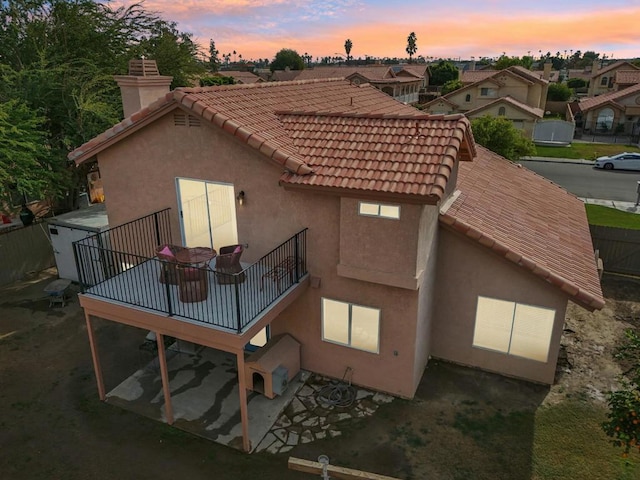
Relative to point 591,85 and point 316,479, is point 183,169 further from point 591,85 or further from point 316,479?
point 591,85

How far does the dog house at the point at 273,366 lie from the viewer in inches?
462

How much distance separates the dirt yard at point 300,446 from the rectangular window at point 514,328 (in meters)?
0.90

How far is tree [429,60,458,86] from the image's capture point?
89.5 metres

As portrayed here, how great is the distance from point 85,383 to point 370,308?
808cm

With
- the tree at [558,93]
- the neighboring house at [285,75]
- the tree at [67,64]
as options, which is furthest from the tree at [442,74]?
the tree at [67,64]

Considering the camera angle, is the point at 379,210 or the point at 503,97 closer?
the point at 379,210

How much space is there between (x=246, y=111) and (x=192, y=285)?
4765 mm

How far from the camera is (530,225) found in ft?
45.4

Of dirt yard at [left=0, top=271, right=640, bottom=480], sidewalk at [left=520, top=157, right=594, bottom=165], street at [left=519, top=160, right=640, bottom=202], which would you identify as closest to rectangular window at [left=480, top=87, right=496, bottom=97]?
sidewalk at [left=520, top=157, right=594, bottom=165]

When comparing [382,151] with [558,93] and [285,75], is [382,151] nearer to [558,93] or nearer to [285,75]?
[558,93]

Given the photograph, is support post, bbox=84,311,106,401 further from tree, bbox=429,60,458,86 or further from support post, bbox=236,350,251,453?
tree, bbox=429,60,458,86

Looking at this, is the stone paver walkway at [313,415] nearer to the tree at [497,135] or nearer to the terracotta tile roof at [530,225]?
the terracotta tile roof at [530,225]

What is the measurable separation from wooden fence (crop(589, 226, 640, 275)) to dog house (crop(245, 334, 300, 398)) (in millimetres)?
13392

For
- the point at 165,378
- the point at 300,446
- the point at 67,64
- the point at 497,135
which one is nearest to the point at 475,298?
the point at 300,446
